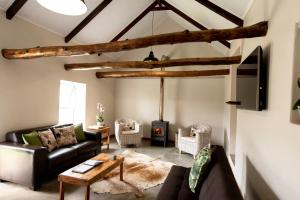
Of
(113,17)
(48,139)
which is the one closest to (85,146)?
(48,139)

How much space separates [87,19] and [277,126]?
446cm

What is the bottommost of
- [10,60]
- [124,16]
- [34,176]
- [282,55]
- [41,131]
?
[34,176]

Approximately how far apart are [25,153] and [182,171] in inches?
93.8

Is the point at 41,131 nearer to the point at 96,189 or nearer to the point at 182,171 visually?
the point at 96,189

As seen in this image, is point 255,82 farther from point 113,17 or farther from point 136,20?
point 136,20

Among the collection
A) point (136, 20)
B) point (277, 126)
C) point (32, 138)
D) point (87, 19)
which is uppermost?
point (136, 20)

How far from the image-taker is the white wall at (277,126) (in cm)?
150

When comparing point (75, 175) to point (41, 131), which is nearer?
point (75, 175)

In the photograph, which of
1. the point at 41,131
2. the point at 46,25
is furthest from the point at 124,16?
the point at 41,131

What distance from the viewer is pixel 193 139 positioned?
17.6ft

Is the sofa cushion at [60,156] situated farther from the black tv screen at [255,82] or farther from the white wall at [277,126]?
the black tv screen at [255,82]

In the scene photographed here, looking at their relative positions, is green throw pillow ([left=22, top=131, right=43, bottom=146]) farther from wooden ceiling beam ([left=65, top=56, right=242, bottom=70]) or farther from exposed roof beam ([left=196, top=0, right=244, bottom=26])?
exposed roof beam ([left=196, top=0, right=244, bottom=26])

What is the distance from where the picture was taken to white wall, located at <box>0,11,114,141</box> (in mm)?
3576

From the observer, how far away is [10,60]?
3.64m
